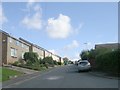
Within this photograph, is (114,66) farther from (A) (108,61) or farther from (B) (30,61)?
(B) (30,61)

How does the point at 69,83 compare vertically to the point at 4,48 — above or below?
below

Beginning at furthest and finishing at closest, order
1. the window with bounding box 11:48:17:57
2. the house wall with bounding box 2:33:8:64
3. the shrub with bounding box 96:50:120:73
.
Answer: the window with bounding box 11:48:17:57 → the house wall with bounding box 2:33:8:64 → the shrub with bounding box 96:50:120:73

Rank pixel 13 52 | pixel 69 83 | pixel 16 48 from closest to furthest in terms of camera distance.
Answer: pixel 69 83 < pixel 13 52 < pixel 16 48

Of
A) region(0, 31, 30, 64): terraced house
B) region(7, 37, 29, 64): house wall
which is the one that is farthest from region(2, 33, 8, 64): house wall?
region(7, 37, 29, 64): house wall

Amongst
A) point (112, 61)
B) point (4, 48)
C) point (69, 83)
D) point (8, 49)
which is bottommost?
point (69, 83)

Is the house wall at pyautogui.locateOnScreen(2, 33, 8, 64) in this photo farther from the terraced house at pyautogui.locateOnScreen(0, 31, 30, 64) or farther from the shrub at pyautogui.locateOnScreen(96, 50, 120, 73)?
the shrub at pyautogui.locateOnScreen(96, 50, 120, 73)

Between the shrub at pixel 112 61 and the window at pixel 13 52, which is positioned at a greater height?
the window at pixel 13 52

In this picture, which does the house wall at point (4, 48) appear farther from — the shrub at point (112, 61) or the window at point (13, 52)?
the shrub at point (112, 61)

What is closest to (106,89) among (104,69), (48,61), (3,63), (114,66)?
(114,66)

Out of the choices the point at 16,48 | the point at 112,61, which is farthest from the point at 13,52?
the point at 112,61

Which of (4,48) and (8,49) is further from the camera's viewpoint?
(8,49)

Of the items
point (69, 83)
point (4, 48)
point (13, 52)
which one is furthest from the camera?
point (13, 52)

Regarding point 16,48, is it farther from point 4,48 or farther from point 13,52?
point 4,48

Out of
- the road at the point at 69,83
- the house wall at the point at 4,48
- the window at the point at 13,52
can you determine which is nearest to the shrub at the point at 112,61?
the road at the point at 69,83
